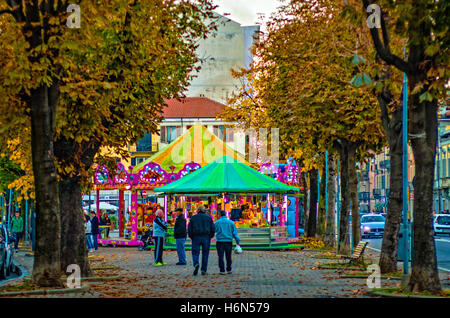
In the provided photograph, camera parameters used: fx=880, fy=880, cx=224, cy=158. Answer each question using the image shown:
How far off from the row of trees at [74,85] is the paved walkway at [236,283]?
170 centimetres

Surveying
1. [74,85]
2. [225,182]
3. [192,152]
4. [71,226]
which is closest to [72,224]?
[71,226]

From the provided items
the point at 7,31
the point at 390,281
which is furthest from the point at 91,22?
the point at 390,281

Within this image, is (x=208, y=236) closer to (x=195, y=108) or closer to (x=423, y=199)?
(x=423, y=199)

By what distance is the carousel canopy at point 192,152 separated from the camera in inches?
1673

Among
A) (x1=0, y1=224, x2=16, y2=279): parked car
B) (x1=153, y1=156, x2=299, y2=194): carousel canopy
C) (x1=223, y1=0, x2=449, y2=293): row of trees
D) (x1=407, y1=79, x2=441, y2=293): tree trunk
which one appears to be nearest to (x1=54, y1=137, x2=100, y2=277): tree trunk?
(x1=0, y1=224, x2=16, y2=279): parked car

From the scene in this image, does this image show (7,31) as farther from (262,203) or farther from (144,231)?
(262,203)

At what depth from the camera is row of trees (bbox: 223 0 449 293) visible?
15102 mm

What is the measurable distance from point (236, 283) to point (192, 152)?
79.7 feet

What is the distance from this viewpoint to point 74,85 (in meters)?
17.3

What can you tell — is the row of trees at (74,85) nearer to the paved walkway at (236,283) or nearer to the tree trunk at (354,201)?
the paved walkway at (236,283)

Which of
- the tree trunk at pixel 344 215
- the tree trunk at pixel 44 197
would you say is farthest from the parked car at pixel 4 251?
the tree trunk at pixel 344 215

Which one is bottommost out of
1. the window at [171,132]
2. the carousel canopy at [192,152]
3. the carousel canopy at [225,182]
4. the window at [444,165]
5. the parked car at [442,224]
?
the parked car at [442,224]

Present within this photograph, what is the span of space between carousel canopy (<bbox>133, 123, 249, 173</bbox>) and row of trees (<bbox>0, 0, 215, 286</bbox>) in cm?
1740
